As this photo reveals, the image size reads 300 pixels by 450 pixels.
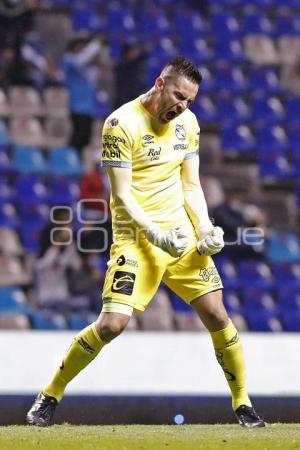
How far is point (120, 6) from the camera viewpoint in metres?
12.4

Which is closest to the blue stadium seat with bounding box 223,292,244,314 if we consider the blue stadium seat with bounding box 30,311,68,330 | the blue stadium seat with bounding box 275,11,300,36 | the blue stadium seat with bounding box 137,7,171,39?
the blue stadium seat with bounding box 30,311,68,330

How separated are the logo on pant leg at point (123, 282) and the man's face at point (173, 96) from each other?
0.82 metres

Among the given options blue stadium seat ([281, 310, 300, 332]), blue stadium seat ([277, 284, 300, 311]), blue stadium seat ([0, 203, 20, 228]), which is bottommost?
blue stadium seat ([281, 310, 300, 332])

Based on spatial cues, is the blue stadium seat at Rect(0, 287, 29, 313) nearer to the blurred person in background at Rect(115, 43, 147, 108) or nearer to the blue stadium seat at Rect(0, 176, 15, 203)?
the blue stadium seat at Rect(0, 176, 15, 203)

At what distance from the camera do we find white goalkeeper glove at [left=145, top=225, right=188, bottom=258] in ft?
17.4

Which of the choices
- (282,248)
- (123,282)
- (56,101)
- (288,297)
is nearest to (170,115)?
(123,282)

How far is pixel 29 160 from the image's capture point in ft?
36.0

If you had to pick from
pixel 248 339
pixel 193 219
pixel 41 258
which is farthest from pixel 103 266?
pixel 193 219

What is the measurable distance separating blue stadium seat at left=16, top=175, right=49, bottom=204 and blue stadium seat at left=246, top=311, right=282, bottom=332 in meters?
2.29

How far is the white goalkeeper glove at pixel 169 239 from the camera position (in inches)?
209

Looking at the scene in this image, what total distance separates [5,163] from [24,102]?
3.01 ft

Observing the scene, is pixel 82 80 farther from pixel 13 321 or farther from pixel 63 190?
pixel 13 321

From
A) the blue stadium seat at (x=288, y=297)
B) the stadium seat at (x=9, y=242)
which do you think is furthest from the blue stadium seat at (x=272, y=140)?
the stadium seat at (x=9, y=242)

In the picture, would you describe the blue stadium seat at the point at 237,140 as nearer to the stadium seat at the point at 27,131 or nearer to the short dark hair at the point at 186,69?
the stadium seat at the point at 27,131
